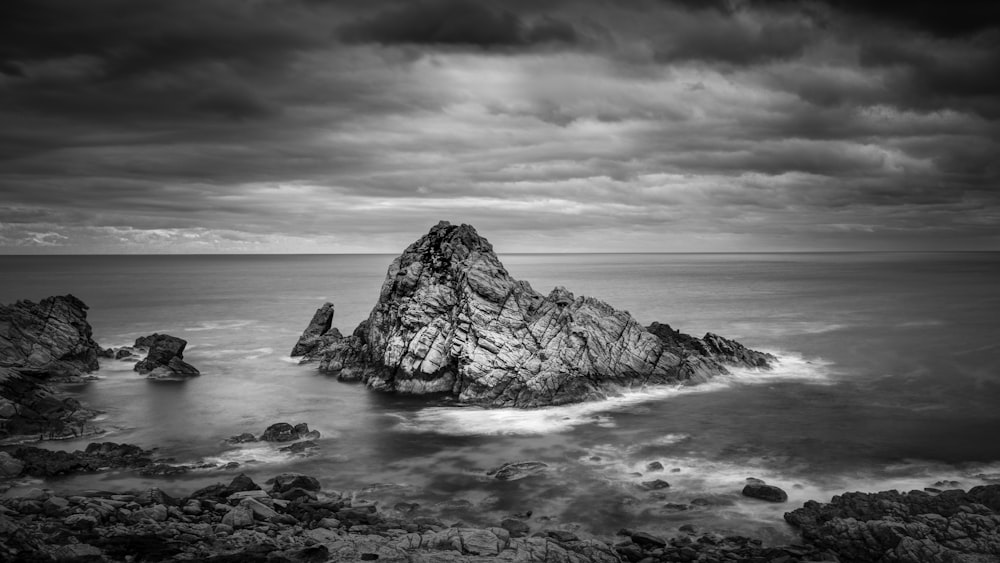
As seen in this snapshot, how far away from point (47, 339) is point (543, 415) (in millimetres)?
39363

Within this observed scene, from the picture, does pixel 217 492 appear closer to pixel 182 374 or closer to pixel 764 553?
pixel 764 553

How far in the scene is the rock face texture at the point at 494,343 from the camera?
4359cm

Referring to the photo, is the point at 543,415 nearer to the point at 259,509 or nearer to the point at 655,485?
the point at 655,485

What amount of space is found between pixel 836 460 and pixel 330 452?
25.0 meters

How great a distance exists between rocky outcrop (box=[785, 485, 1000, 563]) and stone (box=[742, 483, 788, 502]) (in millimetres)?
1705

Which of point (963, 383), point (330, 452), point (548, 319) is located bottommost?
point (330, 452)

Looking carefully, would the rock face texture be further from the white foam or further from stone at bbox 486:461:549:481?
the white foam

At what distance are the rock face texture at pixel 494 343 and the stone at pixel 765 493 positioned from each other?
16711 millimetres

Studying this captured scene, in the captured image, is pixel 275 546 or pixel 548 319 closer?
pixel 275 546

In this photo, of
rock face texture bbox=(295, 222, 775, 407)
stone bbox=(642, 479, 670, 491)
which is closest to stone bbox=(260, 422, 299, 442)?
rock face texture bbox=(295, 222, 775, 407)

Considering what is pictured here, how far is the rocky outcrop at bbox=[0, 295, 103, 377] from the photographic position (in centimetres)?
4669

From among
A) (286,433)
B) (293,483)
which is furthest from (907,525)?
(286,433)

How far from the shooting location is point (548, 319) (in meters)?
47.4

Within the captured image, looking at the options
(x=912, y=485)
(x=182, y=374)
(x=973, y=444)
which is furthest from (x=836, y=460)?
(x=182, y=374)
